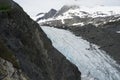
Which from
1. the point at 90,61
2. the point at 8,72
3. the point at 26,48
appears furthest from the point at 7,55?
the point at 90,61

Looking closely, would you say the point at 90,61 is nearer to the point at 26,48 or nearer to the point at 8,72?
the point at 26,48

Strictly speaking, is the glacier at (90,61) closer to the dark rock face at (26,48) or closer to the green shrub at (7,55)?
the dark rock face at (26,48)

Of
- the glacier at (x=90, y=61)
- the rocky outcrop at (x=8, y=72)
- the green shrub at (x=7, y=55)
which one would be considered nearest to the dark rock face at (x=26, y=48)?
the green shrub at (x=7, y=55)

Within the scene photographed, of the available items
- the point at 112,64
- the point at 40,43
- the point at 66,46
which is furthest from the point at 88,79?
the point at 40,43

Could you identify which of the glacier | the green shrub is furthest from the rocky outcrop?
the glacier

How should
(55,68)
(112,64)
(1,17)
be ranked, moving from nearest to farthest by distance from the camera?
(1,17)
(55,68)
(112,64)

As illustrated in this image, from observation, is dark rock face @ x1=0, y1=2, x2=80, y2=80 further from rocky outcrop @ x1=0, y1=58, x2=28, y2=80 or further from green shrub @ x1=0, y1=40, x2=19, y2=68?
rocky outcrop @ x1=0, y1=58, x2=28, y2=80

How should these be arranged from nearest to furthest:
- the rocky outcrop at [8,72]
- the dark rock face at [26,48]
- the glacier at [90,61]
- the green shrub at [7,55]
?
1. the rocky outcrop at [8,72]
2. the green shrub at [7,55]
3. the dark rock face at [26,48]
4. the glacier at [90,61]

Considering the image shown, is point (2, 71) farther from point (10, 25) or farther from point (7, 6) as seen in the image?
point (7, 6)
